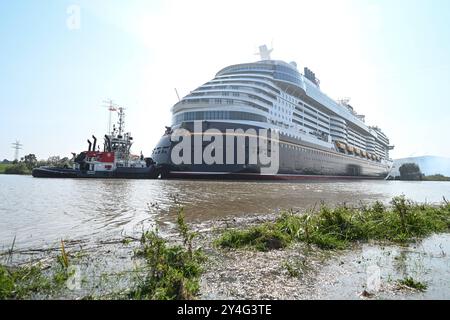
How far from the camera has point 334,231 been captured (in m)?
6.35

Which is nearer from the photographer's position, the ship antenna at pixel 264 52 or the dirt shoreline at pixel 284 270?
the dirt shoreline at pixel 284 270

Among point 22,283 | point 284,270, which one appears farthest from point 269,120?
point 22,283

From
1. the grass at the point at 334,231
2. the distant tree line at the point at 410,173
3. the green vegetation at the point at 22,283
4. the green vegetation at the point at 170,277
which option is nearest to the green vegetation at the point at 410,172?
the distant tree line at the point at 410,173

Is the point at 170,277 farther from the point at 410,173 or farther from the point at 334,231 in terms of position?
the point at 410,173

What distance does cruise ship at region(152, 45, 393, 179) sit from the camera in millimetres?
37781

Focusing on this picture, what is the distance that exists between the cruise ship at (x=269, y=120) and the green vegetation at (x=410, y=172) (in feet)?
172

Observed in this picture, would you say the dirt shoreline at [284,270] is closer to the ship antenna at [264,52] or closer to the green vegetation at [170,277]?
the green vegetation at [170,277]

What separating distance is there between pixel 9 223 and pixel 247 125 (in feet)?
106

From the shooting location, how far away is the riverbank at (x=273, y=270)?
3.28m
